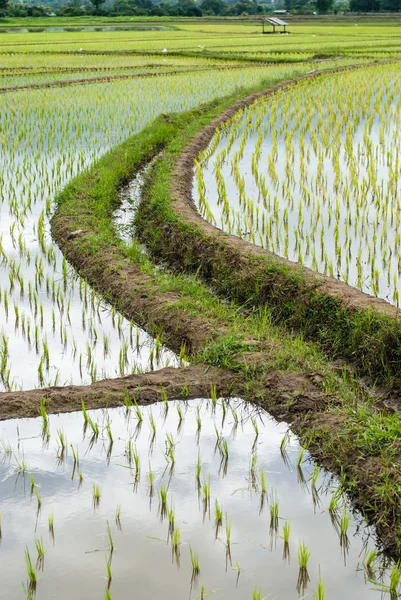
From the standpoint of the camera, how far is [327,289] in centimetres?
369

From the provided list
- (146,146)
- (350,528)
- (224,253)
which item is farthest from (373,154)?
(350,528)

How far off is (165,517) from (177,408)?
0.76m

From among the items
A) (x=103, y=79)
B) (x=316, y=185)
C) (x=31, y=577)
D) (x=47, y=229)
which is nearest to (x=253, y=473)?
(x=31, y=577)

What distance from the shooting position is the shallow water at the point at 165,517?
1970mm

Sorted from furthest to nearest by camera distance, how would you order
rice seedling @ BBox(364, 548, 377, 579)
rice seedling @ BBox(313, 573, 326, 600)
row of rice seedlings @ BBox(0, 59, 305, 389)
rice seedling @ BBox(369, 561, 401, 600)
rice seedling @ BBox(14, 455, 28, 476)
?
row of rice seedlings @ BBox(0, 59, 305, 389), rice seedling @ BBox(14, 455, 28, 476), rice seedling @ BBox(364, 548, 377, 579), rice seedling @ BBox(369, 561, 401, 600), rice seedling @ BBox(313, 573, 326, 600)

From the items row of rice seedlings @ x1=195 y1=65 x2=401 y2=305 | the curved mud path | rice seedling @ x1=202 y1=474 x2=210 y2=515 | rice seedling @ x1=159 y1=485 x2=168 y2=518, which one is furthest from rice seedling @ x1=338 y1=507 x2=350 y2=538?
the curved mud path

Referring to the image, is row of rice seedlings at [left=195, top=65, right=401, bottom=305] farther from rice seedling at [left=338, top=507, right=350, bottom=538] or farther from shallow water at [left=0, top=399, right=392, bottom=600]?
rice seedling at [left=338, top=507, right=350, bottom=538]

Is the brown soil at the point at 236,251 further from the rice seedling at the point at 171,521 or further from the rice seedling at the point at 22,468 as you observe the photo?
Answer: the rice seedling at the point at 22,468

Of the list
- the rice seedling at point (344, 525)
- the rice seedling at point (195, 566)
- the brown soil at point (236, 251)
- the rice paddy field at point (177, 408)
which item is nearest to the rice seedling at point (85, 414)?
the rice paddy field at point (177, 408)

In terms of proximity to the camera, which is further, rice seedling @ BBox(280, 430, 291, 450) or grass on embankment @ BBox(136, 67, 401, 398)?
grass on embankment @ BBox(136, 67, 401, 398)

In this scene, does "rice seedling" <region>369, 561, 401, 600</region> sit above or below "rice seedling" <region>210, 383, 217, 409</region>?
below

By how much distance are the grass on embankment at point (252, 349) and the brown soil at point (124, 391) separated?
97 millimetres

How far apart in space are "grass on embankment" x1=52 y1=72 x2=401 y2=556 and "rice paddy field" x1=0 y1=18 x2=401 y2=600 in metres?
0.04

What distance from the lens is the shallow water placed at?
6.46 ft
